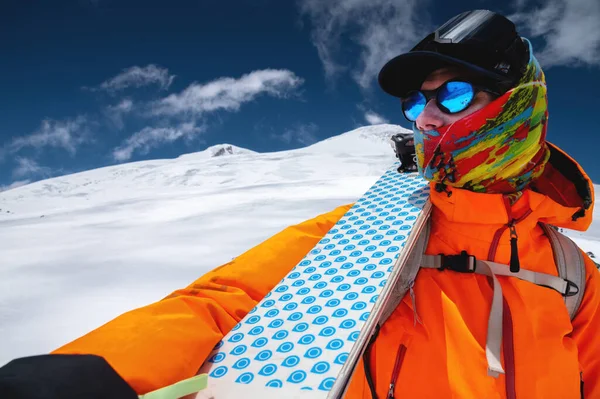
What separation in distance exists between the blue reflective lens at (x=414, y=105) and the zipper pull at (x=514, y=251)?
0.59 m

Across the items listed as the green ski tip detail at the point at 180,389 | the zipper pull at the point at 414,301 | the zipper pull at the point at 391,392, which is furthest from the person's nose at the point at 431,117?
the green ski tip detail at the point at 180,389

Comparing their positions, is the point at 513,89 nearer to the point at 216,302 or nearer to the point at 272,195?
the point at 216,302

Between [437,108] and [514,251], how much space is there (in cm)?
62

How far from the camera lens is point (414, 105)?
60.4 inches

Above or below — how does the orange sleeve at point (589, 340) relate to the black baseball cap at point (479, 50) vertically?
below

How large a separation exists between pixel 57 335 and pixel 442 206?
124 inches

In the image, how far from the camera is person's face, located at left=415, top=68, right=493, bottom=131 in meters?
1.39

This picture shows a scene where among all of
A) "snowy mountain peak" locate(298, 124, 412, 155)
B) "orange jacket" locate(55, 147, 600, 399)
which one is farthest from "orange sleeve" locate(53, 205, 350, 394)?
"snowy mountain peak" locate(298, 124, 412, 155)

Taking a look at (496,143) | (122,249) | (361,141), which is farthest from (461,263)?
(361,141)

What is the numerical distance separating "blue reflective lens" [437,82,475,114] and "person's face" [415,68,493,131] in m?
0.02

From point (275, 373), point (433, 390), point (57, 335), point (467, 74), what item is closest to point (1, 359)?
point (57, 335)

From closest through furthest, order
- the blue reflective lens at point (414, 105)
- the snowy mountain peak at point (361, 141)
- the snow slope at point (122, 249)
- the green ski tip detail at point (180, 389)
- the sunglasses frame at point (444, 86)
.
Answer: the green ski tip detail at point (180, 389), the sunglasses frame at point (444, 86), the blue reflective lens at point (414, 105), the snow slope at point (122, 249), the snowy mountain peak at point (361, 141)

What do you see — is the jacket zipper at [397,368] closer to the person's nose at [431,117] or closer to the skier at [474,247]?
the skier at [474,247]

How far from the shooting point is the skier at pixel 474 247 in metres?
1.16
